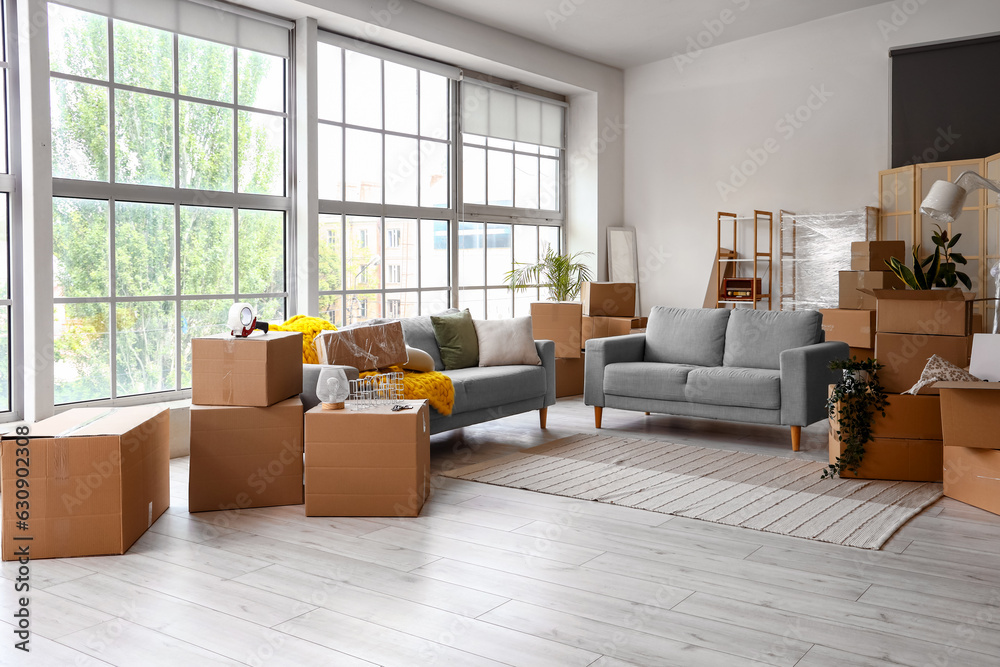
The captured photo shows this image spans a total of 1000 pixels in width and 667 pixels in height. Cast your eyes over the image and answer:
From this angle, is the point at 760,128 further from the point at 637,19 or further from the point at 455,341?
the point at 455,341

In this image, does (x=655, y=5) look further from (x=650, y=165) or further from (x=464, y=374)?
(x=464, y=374)

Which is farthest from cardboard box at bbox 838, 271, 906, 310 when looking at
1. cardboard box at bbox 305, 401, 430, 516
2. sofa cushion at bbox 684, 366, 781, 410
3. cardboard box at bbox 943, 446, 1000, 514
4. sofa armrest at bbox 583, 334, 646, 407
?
cardboard box at bbox 305, 401, 430, 516

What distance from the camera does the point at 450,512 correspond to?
3723mm

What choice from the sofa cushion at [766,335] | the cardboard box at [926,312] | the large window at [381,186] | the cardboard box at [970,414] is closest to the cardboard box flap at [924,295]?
the cardboard box at [926,312]

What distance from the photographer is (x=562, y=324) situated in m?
7.14

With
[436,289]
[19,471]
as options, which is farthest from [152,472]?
[436,289]

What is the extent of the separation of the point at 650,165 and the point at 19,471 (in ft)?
23.5

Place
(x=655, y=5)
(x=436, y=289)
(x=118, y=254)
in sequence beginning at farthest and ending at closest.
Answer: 1. (x=436, y=289)
2. (x=655, y=5)
3. (x=118, y=254)

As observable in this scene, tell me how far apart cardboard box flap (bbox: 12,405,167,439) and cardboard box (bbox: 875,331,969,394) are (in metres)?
3.59

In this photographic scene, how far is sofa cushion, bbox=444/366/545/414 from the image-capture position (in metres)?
4.96

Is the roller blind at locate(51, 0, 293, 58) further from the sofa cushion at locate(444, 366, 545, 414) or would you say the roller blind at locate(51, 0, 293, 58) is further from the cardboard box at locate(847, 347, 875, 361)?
the cardboard box at locate(847, 347, 875, 361)

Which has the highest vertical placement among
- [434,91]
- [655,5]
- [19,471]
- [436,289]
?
[655,5]

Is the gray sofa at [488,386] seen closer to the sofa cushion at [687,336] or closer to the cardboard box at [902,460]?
the sofa cushion at [687,336]

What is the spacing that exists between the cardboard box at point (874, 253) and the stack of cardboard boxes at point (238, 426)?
4928 mm
